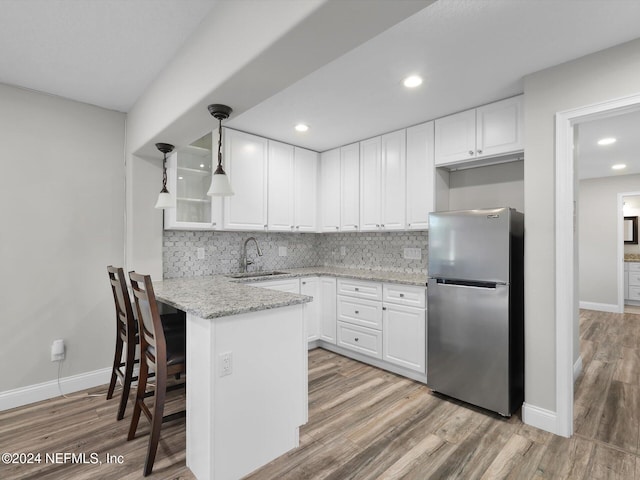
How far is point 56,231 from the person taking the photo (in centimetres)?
278

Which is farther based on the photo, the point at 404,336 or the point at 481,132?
the point at 404,336

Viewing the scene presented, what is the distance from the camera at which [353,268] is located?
4355 millimetres

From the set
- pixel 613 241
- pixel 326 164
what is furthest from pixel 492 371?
pixel 613 241

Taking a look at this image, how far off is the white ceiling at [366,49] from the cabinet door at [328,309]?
192 centimetres

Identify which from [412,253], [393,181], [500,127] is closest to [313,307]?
[412,253]

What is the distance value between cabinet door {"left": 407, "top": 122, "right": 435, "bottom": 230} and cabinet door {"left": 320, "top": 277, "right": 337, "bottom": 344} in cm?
115

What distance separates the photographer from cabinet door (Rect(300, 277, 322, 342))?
382 centimetres

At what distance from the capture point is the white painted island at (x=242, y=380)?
5.55 feet

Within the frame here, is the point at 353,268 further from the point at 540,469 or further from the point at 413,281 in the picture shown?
the point at 540,469

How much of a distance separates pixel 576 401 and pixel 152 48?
13.6 ft

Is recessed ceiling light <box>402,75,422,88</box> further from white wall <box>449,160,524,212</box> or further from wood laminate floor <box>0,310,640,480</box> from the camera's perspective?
wood laminate floor <box>0,310,640,480</box>

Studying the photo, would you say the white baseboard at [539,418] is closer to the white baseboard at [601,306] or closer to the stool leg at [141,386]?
the stool leg at [141,386]

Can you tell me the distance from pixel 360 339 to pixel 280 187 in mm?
1996

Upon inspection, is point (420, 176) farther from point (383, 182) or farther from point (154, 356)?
point (154, 356)
